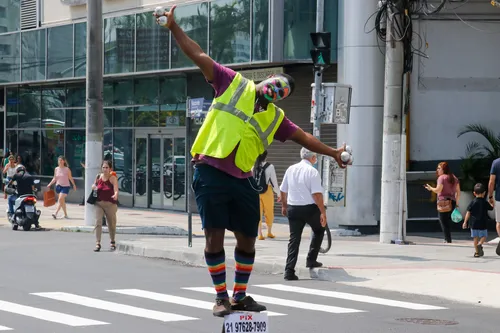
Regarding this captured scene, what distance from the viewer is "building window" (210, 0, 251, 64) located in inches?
1019

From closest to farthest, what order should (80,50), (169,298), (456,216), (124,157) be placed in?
(169,298) < (456,216) < (80,50) < (124,157)

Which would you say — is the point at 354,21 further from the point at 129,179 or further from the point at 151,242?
the point at 129,179

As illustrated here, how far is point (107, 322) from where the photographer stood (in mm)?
10500

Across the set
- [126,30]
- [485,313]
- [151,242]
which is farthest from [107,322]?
[126,30]

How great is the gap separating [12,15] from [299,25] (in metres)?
15.3

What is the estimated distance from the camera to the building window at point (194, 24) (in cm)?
2720

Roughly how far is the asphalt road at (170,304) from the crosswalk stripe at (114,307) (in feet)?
0.04

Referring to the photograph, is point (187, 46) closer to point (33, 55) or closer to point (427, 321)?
point (427, 321)

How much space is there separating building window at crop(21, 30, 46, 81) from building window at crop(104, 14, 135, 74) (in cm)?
382

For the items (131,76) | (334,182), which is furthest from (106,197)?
(131,76)

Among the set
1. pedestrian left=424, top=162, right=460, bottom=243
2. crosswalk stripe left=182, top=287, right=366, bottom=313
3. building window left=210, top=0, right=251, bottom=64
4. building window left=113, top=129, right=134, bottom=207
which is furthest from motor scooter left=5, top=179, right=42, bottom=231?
crosswalk stripe left=182, top=287, right=366, bottom=313

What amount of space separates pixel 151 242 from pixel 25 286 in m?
6.25

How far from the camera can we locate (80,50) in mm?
32125

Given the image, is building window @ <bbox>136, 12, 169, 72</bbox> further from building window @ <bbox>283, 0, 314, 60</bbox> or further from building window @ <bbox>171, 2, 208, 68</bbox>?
building window @ <bbox>283, 0, 314, 60</bbox>
